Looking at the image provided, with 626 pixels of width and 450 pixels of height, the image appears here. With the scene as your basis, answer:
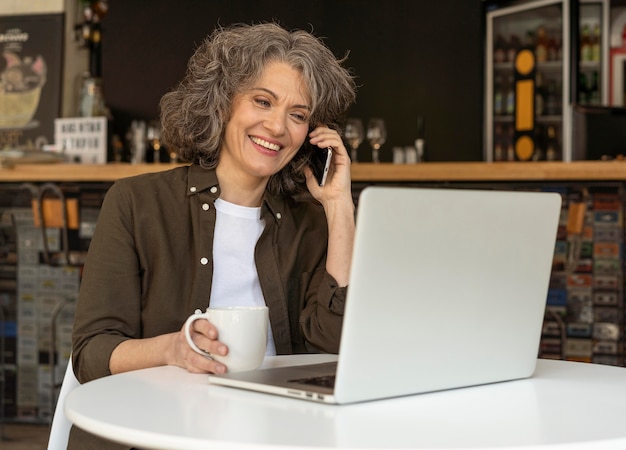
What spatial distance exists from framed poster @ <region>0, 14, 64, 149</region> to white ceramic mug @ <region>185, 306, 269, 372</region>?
4714mm

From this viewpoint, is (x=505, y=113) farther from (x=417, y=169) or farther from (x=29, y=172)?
(x=29, y=172)

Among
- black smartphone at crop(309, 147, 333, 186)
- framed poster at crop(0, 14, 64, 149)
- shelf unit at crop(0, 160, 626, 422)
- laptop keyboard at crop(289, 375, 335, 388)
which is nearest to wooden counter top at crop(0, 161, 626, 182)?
shelf unit at crop(0, 160, 626, 422)

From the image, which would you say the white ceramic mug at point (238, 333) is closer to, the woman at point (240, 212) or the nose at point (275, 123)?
the woman at point (240, 212)

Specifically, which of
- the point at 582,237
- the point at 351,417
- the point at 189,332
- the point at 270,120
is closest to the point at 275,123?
the point at 270,120

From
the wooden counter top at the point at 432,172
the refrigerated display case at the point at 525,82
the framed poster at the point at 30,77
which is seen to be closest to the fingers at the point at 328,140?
the wooden counter top at the point at 432,172

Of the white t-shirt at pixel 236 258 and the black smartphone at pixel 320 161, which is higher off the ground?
the black smartphone at pixel 320 161

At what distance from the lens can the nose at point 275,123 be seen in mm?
1990

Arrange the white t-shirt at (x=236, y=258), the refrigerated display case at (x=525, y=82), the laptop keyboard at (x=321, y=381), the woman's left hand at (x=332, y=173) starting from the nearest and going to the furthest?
the laptop keyboard at (x=321, y=381), the white t-shirt at (x=236, y=258), the woman's left hand at (x=332, y=173), the refrigerated display case at (x=525, y=82)

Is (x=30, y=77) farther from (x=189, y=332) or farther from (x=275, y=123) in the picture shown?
(x=189, y=332)

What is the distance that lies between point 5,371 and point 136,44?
2.83 metres

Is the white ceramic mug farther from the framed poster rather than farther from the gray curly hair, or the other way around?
the framed poster

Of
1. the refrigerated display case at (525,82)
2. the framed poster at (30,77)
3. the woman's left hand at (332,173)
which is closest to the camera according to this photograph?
the woman's left hand at (332,173)

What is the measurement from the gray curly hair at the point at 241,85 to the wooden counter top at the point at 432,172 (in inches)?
77.3

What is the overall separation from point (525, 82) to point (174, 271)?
203 inches
